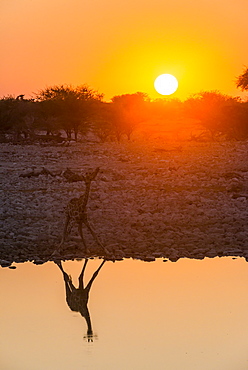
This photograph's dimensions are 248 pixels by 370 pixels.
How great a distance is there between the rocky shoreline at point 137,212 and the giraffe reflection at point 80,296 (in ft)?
3.84

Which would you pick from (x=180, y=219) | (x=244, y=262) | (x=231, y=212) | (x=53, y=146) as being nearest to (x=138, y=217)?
(x=180, y=219)

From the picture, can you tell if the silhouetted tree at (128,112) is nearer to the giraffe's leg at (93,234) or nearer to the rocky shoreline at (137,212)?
the rocky shoreline at (137,212)

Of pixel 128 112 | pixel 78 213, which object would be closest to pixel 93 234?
pixel 78 213

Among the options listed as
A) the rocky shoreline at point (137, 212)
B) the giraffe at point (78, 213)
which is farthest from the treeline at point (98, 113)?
the giraffe at point (78, 213)

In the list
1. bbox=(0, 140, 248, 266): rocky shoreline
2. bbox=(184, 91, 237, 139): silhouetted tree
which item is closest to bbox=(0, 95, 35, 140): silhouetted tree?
bbox=(184, 91, 237, 139): silhouetted tree

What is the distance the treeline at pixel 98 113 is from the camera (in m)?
46.3

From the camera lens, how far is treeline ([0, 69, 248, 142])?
46.3 meters

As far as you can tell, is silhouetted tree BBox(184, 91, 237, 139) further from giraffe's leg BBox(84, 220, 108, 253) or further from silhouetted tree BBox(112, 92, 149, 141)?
giraffe's leg BBox(84, 220, 108, 253)

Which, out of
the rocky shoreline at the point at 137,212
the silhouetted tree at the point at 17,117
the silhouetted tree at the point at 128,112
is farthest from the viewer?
the silhouetted tree at the point at 128,112

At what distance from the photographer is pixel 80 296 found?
9.30 m

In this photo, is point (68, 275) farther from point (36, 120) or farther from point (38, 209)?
point (36, 120)

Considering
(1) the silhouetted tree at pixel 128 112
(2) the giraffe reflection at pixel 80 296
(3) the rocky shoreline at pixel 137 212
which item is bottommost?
(2) the giraffe reflection at pixel 80 296

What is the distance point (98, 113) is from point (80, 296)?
41.7 metres

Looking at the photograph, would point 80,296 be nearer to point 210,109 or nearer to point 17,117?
point 17,117
